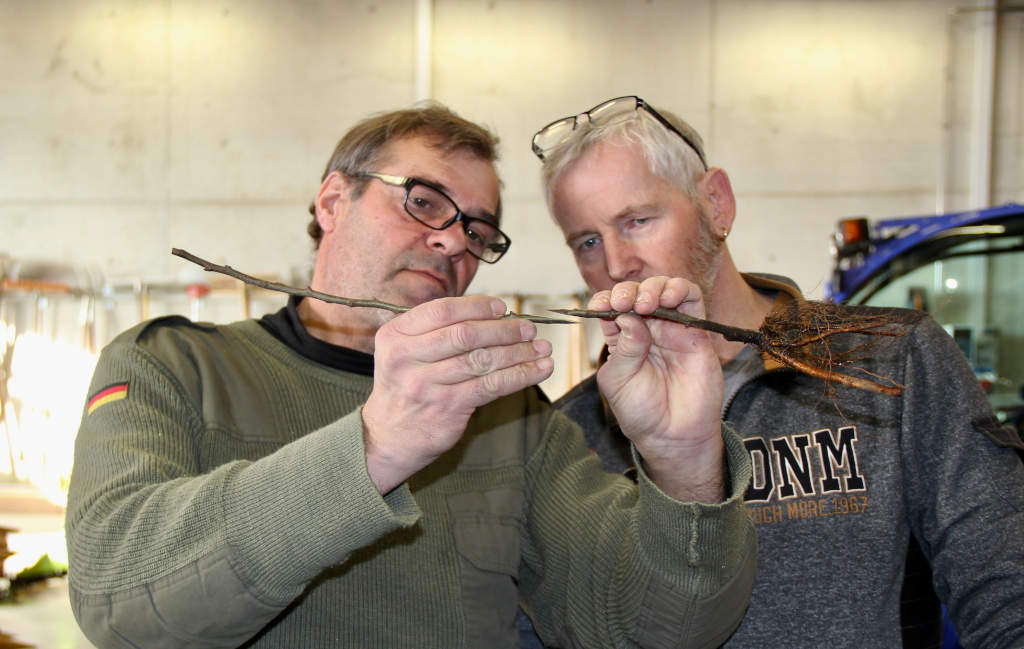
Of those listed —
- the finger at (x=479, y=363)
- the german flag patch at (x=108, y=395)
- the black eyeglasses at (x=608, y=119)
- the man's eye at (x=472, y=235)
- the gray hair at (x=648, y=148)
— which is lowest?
the german flag patch at (x=108, y=395)

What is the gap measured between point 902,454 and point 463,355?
1.03 meters

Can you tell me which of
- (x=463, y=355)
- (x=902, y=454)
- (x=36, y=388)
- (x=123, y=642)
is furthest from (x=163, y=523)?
(x=36, y=388)

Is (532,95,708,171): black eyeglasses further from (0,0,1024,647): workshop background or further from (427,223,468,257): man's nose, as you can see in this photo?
(0,0,1024,647): workshop background

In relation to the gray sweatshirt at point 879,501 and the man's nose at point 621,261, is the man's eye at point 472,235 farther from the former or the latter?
the gray sweatshirt at point 879,501

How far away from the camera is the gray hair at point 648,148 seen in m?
1.58

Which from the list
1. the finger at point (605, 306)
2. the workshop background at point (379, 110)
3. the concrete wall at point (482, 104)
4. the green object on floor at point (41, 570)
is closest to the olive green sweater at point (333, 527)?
the finger at point (605, 306)

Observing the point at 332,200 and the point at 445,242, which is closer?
→ the point at 445,242

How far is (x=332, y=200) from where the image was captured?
1.63 meters

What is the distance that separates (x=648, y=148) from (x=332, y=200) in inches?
28.3

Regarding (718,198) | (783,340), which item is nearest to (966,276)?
(718,198)

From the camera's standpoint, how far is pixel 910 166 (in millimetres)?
5453

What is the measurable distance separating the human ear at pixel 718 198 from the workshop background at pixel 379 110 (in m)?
3.78

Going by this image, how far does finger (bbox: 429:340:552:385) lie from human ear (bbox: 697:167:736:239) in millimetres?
884

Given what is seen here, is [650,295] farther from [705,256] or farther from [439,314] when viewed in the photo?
[705,256]
